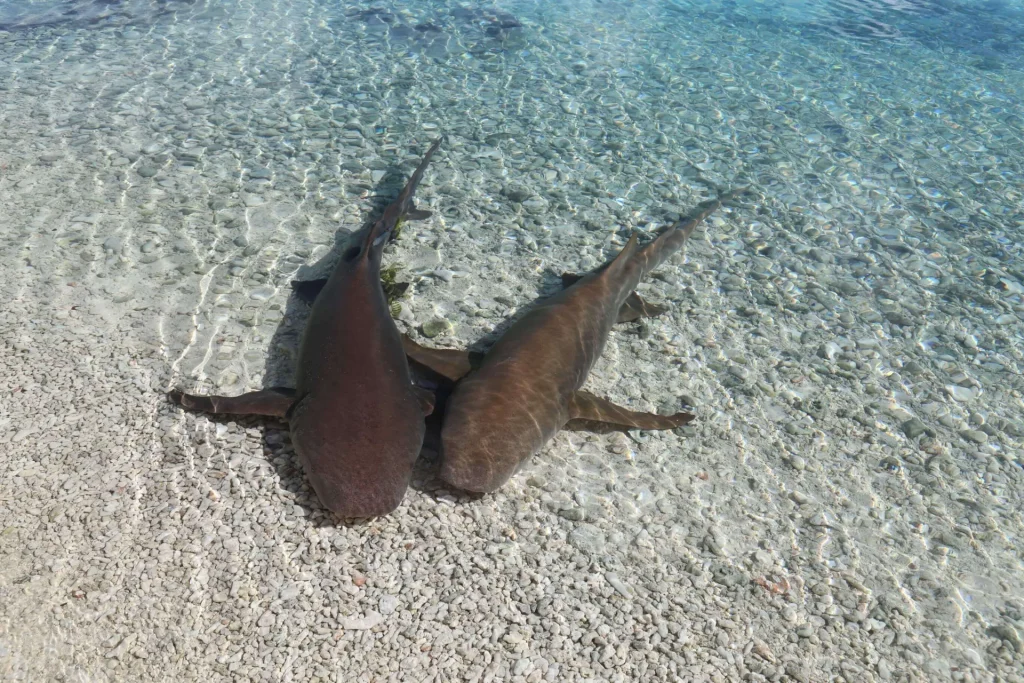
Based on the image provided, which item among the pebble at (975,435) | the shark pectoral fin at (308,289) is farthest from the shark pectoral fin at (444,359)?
the pebble at (975,435)

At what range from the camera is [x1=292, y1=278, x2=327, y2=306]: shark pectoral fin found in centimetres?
612

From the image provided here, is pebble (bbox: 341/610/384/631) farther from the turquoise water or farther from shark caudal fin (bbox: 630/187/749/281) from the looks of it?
shark caudal fin (bbox: 630/187/749/281)

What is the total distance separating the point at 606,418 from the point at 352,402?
1813mm

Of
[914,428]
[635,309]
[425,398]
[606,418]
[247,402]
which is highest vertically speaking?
[425,398]

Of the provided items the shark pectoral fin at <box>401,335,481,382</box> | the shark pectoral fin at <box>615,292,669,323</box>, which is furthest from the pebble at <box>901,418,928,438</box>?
the shark pectoral fin at <box>401,335,481,382</box>

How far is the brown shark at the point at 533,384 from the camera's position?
4410 millimetres

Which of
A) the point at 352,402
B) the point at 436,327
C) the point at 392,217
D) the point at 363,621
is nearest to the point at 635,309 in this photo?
the point at 436,327

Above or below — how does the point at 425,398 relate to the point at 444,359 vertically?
above

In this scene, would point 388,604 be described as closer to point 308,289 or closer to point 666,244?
point 308,289

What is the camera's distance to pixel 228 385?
5.37m

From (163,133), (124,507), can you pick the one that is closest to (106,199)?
(163,133)

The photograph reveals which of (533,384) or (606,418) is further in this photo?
(606,418)

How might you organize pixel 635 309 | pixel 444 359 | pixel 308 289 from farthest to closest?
pixel 635 309, pixel 308 289, pixel 444 359

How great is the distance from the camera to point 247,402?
4805 millimetres
